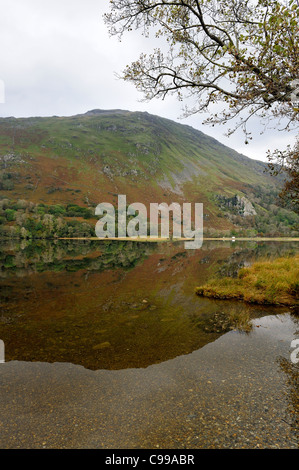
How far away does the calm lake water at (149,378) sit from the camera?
4.47 meters

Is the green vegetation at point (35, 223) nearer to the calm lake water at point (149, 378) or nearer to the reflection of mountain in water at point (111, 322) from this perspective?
the reflection of mountain in water at point (111, 322)

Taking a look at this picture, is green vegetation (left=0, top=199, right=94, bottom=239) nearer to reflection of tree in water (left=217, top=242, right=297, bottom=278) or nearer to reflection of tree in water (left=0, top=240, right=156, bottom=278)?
reflection of tree in water (left=0, top=240, right=156, bottom=278)

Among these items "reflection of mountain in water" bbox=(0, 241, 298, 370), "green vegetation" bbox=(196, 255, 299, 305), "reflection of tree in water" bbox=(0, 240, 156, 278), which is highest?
"green vegetation" bbox=(196, 255, 299, 305)

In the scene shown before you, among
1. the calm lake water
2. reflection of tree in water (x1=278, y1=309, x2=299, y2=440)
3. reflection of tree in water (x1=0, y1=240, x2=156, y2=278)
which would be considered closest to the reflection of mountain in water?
the calm lake water

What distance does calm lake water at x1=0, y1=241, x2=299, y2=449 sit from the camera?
4469 millimetres

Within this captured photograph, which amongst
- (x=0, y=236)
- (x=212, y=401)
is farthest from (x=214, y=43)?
(x=0, y=236)

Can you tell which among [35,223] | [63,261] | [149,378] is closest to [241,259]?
[63,261]

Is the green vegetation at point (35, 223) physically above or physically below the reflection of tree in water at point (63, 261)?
above

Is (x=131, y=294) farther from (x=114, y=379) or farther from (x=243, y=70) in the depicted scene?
(x=243, y=70)

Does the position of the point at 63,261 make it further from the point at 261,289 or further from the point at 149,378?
the point at 149,378

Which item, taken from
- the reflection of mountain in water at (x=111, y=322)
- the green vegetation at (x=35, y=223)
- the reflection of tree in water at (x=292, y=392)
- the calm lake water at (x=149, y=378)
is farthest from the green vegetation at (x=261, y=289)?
the green vegetation at (x=35, y=223)

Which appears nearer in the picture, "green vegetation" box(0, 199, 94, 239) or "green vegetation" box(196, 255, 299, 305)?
"green vegetation" box(196, 255, 299, 305)
